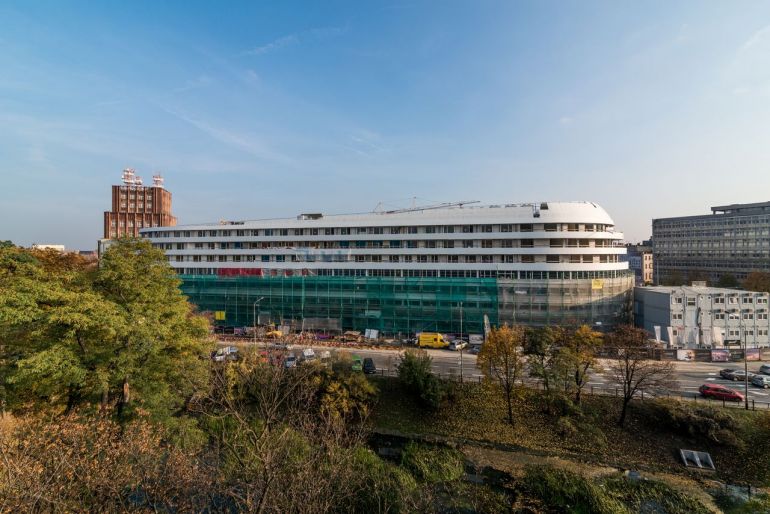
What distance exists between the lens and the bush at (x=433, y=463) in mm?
19875

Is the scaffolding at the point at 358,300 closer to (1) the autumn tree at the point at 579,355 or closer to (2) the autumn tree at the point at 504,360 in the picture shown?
(1) the autumn tree at the point at 579,355

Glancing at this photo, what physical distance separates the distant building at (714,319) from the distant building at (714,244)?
127 ft

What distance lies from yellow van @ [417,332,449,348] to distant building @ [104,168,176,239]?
9373cm

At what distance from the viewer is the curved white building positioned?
41.0 meters

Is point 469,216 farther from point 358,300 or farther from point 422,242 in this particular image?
point 358,300

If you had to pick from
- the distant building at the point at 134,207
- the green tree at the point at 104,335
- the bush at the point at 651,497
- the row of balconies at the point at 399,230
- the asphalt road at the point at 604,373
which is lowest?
the bush at the point at 651,497

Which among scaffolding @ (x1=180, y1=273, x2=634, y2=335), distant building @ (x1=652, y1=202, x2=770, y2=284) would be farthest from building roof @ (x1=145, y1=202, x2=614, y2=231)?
distant building @ (x1=652, y1=202, x2=770, y2=284)

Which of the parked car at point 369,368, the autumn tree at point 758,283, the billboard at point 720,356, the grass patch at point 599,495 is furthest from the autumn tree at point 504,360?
the autumn tree at point 758,283

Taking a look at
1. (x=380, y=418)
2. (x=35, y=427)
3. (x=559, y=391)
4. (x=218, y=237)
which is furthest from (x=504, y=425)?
(x=218, y=237)

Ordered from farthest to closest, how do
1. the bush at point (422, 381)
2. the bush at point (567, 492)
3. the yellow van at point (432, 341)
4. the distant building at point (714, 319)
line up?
1. the yellow van at point (432, 341)
2. the distant building at point (714, 319)
3. the bush at point (422, 381)
4. the bush at point (567, 492)

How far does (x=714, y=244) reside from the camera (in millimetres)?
86562

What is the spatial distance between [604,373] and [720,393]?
7163 mm

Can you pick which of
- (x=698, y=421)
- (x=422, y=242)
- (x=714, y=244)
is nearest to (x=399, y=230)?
(x=422, y=242)

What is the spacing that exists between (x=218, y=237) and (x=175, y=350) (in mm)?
36500
